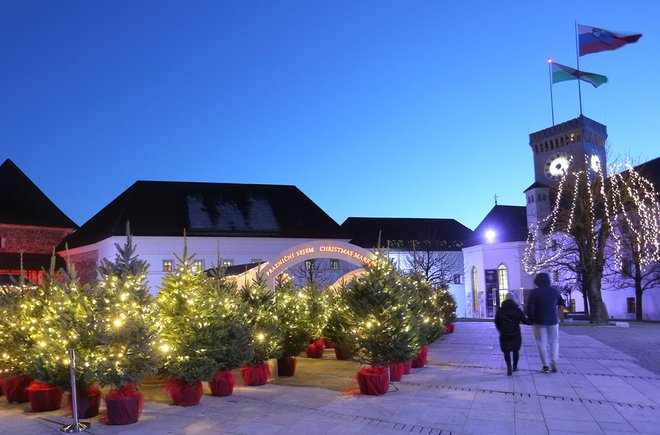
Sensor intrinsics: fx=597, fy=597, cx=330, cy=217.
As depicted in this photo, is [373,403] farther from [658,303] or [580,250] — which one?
[658,303]

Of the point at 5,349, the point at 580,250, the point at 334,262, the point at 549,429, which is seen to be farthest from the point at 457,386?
the point at 334,262

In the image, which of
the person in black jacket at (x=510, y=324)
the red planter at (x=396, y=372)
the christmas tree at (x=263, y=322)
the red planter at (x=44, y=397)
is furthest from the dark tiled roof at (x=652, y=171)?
the red planter at (x=44, y=397)

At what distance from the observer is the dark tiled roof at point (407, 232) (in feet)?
286

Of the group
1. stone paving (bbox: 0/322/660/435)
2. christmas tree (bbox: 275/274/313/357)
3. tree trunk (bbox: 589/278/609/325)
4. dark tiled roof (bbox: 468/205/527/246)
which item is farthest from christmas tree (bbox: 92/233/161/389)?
dark tiled roof (bbox: 468/205/527/246)

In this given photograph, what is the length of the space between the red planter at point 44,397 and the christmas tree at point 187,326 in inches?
79.0

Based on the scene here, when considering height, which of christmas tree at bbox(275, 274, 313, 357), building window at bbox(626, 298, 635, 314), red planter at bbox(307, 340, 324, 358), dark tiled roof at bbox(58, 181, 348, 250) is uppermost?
dark tiled roof at bbox(58, 181, 348, 250)

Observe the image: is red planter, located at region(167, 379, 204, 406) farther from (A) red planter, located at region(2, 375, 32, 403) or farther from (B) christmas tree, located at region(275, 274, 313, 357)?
(B) christmas tree, located at region(275, 274, 313, 357)

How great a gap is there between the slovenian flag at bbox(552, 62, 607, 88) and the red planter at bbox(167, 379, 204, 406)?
38211 mm

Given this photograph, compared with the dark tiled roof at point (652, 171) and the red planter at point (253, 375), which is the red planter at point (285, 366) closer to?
the red planter at point (253, 375)

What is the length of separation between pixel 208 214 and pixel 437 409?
45.4 m

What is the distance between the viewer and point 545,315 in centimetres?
1316

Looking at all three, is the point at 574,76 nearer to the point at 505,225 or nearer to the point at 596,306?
the point at 596,306

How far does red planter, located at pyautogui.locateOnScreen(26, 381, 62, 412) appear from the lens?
11.1m

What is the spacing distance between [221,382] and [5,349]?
183 inches
